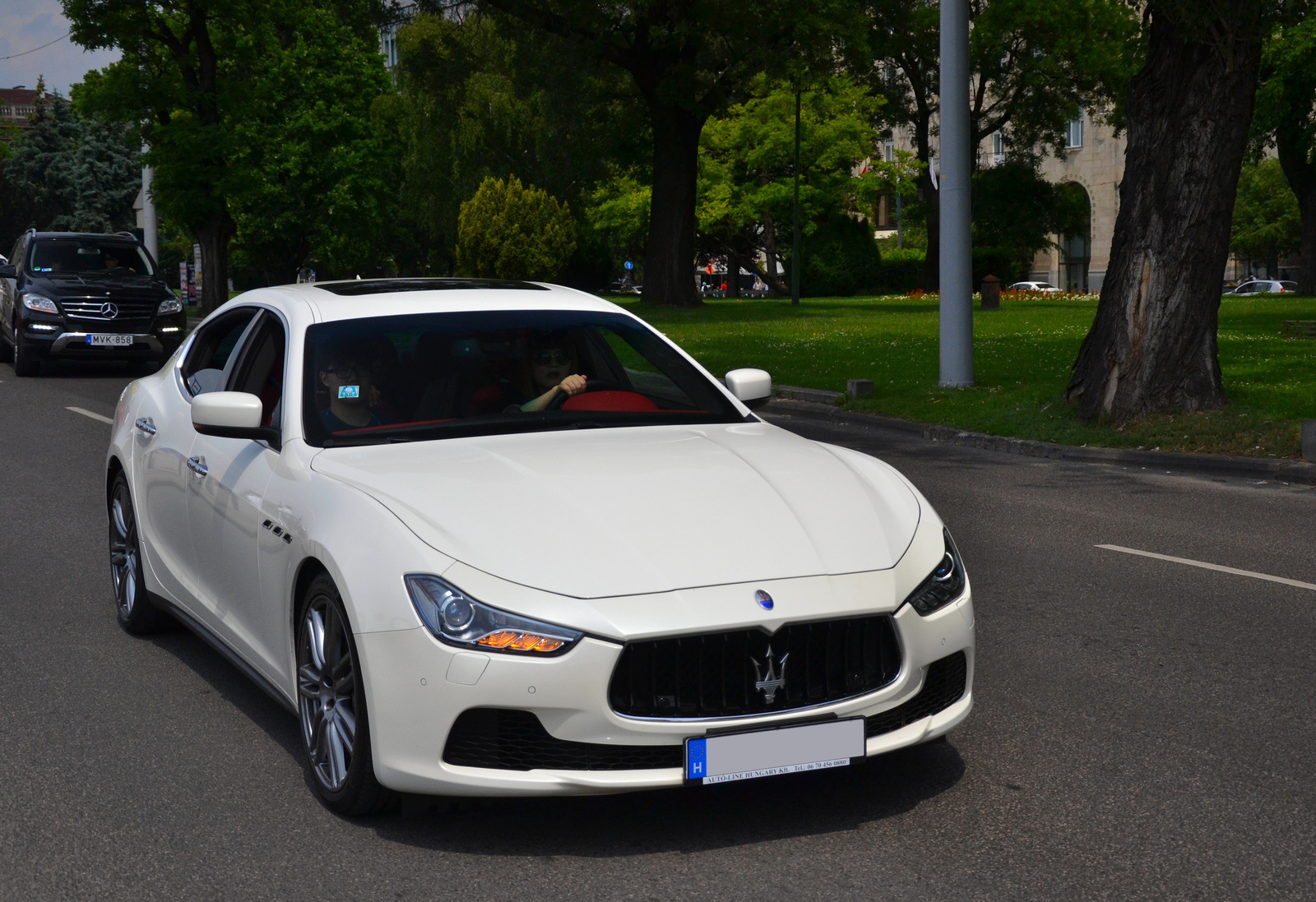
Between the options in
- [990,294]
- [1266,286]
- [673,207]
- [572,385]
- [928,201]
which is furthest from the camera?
[1266,286]

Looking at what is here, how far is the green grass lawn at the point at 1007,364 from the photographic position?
43.9 feet

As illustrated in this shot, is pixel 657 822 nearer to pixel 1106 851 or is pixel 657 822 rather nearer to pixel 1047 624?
pixel 1106 851

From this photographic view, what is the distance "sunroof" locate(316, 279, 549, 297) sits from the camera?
5922 millimetres

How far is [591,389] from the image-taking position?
18.9ft

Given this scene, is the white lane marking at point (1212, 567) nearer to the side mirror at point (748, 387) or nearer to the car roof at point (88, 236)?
the side mirror at point (748, 387)

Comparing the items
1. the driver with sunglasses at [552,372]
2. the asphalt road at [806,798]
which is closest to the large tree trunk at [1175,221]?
the asphalt road at [806,798]

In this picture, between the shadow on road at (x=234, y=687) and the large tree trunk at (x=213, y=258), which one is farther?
the large tree trunk at (x=213, y=258)

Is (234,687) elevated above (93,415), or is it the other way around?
(93,415)

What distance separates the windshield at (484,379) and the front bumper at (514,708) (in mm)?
1231

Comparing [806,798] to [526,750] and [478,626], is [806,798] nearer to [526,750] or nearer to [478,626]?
[526,750]

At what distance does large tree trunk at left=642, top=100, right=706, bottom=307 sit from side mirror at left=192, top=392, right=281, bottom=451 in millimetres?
30919

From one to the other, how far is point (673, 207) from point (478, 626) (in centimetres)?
3335

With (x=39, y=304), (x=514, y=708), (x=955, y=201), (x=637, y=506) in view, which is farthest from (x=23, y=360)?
(x=514, y=708)

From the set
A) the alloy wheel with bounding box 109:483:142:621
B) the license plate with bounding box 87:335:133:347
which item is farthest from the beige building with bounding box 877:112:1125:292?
the alloy wheel with bounding box 109:483:142:621
